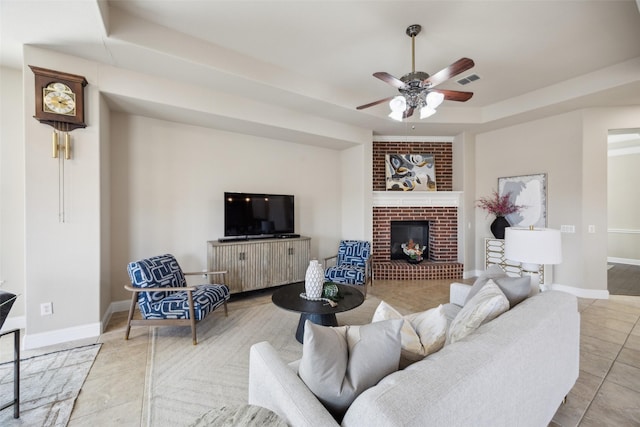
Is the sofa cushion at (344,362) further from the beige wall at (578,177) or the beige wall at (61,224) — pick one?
the beige wall at (578,177)

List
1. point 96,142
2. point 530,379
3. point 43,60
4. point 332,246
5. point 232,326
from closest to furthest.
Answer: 1. point 530,379
2. point 43,60
3. point 96,142
4. point 232,326
5. point 332,246

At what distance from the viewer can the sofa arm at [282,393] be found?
0.89m

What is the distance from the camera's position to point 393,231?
5500 millimetres

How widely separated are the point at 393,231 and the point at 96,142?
4765mm

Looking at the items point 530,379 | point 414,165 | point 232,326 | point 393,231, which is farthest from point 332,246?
point 530,379

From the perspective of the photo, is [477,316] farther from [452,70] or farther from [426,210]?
[426,210]

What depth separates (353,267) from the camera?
165 inches

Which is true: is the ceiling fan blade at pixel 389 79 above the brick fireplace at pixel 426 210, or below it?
above

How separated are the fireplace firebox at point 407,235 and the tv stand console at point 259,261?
77.8 inches

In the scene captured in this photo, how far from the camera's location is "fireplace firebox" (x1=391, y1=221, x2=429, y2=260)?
217 inches

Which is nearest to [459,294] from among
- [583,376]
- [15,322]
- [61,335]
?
[583,376]

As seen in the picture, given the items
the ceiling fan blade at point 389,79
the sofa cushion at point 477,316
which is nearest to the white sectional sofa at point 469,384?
the sofa cushion at point 477,316

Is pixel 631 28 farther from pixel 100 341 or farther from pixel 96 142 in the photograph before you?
pixel 100 341

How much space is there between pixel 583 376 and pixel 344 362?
236 centimetres
